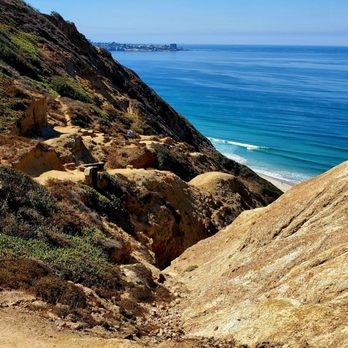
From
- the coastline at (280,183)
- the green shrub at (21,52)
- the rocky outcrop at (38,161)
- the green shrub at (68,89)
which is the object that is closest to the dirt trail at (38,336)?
the rocky outcrop at (38,161)

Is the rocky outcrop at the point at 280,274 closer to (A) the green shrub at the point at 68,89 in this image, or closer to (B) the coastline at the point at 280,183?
(A) the green shrub at the point at 68,89

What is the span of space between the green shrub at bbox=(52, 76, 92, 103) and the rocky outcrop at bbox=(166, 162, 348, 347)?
974 inches

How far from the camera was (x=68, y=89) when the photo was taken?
144ft

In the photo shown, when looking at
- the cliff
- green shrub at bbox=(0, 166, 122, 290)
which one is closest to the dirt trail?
the cliff

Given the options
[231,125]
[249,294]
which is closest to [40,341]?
[249,294]

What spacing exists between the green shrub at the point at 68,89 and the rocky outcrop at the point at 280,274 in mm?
24730

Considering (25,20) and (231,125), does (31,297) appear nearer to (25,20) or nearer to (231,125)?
(25,20)

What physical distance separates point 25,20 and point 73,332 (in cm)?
5103

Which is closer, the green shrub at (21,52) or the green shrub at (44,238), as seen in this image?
the green shrub at (44,238)

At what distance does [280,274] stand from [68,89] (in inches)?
1324

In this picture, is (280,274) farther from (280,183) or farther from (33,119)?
(280,183)

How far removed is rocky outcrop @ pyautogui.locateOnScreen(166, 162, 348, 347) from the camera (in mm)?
11297

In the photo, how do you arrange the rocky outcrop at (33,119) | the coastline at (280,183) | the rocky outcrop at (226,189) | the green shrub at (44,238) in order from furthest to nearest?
1. the coastline at (280,183)
2. the rocky outcrop at (226,189)
3. the rocky outcrop at (33,119)
4. the green shrub at (44,238)

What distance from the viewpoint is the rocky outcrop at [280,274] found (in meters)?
11.3
